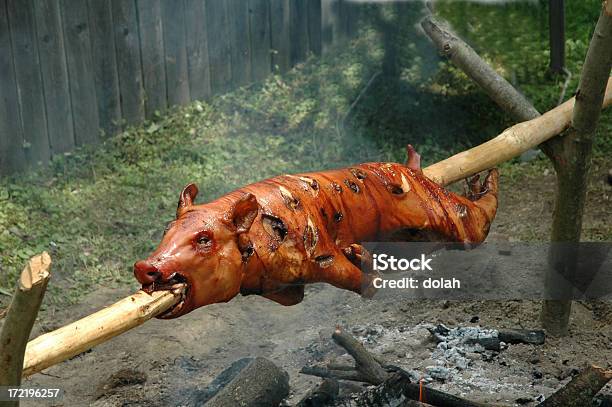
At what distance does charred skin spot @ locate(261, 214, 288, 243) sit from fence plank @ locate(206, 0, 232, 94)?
6.42 meters

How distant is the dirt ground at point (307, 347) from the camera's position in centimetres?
506

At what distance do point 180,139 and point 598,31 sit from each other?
18.2 ft

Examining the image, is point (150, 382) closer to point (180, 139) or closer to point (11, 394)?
point (11, 394)

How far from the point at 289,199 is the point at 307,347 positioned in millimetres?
2254

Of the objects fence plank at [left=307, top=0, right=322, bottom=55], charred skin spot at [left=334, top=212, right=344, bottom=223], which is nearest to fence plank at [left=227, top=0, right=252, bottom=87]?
fence plank at [left=307, top=0, right=322, bottom=55]

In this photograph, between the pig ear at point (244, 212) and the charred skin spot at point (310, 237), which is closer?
the pig ear at point (244, 212)

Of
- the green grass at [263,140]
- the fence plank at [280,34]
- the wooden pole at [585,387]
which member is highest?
the fence plank at [280,34]

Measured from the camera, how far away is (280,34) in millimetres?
10180

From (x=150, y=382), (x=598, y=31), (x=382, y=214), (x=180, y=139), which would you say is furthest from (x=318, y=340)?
(x=180, y=139)

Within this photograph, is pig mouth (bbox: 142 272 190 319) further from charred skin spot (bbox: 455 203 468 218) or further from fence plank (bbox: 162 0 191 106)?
fence plank (bbox: 162 0 191 106)

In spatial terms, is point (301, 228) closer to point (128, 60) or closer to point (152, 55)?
point (128, 60)

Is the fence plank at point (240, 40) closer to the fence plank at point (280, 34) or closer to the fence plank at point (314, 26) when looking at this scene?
the fence plank at point (280, 34)

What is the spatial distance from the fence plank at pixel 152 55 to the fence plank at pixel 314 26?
215cm

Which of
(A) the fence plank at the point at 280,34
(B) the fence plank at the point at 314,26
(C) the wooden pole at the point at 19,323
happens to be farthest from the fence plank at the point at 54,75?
(C) the wooden pole at the point at 19,323
